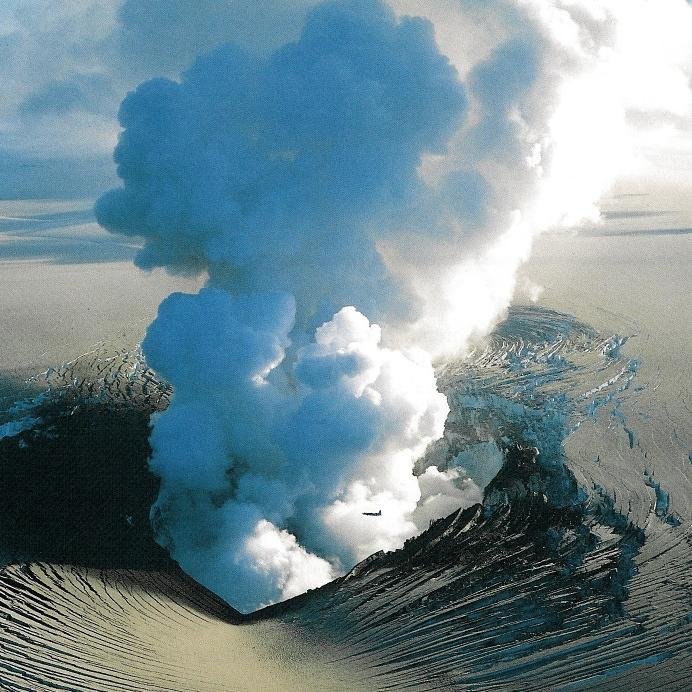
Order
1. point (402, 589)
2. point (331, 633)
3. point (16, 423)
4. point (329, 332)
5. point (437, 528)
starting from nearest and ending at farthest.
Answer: point (331, 633), point (402, 589), point (437, 528), point (329, 332), point (16, 423)

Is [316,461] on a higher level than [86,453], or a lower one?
lower

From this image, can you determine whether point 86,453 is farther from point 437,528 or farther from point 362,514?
point 437,528

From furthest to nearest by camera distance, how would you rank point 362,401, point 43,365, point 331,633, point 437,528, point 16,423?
point 43,365 < point 16,423 < point 362,401 < point 437,528 < point 331,633

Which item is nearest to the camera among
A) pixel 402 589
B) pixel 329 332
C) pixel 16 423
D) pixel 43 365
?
pixel 402 589

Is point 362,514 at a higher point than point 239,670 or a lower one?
higher

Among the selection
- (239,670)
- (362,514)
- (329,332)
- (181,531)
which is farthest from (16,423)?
(239,670)

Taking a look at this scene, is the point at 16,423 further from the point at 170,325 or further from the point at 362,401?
the point at 362,401

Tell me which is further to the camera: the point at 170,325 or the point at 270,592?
the point at 170,325

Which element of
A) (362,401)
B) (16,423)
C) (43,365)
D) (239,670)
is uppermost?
(43,365)

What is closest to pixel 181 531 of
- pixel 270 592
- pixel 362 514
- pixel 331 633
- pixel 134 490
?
pixel 134 490
